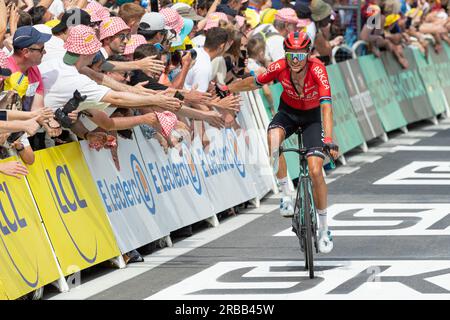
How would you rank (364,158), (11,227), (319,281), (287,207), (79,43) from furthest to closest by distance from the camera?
(364,158) < (287,207) < (79,43) < (319,281) < (11,227)

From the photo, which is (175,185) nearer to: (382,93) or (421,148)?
(421,148)

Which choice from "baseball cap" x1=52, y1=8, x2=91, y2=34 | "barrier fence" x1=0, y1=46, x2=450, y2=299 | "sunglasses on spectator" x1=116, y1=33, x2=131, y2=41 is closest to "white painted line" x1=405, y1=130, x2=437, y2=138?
"barrier fence" x1=0, y1=46, x2=450, y2=299

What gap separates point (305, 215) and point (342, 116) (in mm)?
9844

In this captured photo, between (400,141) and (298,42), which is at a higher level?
(298,42)

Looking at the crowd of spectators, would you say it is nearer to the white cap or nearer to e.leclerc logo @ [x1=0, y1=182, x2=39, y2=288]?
the white cap

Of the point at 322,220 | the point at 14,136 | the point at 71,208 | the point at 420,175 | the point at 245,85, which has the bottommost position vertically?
the point at 420,175

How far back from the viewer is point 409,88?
26531 mm

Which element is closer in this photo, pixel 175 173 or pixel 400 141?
pixel 175 173

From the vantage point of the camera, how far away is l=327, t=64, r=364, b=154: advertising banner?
21.8m

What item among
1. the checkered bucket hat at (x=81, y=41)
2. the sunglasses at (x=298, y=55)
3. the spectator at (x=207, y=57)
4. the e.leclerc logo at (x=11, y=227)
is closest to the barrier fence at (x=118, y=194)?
the e.leclerc logo at (x=11, y=227)

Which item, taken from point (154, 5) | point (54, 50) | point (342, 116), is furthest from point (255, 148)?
point (54, 50)

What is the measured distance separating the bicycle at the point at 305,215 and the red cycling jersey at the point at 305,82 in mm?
610

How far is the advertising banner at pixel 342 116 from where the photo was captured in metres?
21.8
